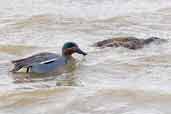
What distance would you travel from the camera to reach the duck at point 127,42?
14.7 metres

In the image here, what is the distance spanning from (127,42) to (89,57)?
98 cm

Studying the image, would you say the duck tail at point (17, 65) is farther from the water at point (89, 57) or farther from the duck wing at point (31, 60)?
the water at point (89, 57)

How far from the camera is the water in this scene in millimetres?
11329

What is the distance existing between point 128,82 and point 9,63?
2.42 metres

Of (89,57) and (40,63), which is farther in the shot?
(89,57)

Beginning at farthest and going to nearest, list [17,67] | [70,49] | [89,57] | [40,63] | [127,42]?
1. [127,42]
2. [89,57]
3. [70,49]
4. [40,63]
5. [17,67]

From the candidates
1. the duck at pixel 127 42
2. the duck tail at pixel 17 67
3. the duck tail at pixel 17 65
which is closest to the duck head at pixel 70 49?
the duck at pixel 127 42

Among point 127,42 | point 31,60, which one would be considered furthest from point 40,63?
point 127,42

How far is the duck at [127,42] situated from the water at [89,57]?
0.41ft

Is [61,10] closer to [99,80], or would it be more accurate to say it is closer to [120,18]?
[120,18]

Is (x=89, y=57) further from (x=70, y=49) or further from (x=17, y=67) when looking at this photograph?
(x=17, y=67)

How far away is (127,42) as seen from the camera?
583 inches

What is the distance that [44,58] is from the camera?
1316 centimetres

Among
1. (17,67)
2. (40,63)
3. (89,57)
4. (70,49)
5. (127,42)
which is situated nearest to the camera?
(17,67)
